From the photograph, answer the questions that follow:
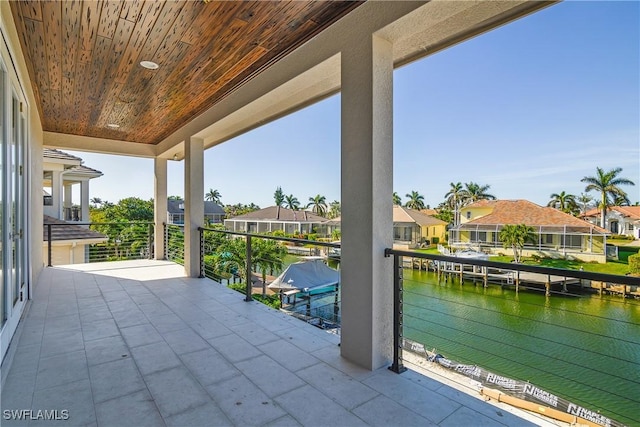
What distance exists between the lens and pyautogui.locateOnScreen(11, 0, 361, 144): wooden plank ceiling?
2.32 m

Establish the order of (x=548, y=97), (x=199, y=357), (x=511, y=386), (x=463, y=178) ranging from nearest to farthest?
(x=199, y=357) < (x=511, y=386) < (x=548, y=97) < (x=463, y=178)

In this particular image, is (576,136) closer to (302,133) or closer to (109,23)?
(302,133)

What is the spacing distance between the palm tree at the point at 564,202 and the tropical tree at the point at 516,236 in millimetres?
4236

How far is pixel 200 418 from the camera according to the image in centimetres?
168

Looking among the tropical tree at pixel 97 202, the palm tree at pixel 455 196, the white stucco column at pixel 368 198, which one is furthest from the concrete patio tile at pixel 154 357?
the tropical tree at pixel 97 202

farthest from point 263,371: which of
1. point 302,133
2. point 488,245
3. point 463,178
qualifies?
point 463,178

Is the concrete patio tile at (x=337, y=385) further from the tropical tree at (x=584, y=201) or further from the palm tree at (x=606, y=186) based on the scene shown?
the tropical tree at (x=584, y=201)

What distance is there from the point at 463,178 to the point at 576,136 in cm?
905

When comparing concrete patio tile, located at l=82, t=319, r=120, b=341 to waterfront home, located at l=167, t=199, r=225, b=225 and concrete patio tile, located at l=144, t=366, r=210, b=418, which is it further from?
waterfront home, located at l=167, t=199, r=225, b=225

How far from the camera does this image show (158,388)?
198 cm

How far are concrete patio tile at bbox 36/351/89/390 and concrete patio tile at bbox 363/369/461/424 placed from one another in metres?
1.96

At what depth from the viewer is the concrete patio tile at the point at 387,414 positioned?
165 centimetres

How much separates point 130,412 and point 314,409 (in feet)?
3.32

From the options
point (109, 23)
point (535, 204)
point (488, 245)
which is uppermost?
point (109, 23)
